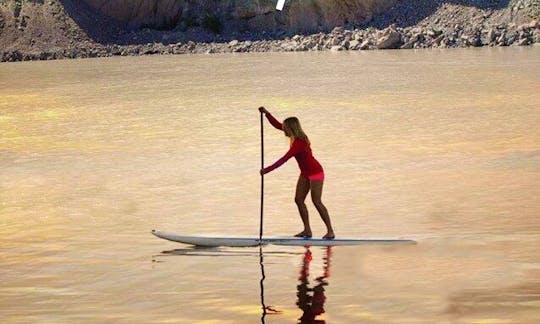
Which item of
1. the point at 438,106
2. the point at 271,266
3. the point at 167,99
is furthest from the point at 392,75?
the point at 271,266

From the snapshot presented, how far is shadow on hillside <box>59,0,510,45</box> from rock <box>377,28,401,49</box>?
7.74 meters

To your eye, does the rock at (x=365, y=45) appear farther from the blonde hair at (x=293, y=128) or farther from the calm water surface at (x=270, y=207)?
the blonde hair at (x=293, y=128)

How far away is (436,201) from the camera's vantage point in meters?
20.1

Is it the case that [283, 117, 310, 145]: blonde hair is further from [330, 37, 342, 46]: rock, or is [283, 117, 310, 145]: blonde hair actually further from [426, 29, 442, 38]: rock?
[330, 37, 342, 46]: rock

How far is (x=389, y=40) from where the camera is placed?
88.9m

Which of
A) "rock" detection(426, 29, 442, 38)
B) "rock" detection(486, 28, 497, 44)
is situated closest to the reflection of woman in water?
"rock" detection(486, 28, 497, 44)

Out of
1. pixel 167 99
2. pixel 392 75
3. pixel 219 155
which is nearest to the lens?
pixel 219 155

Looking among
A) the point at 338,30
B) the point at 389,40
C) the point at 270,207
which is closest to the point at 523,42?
the point at 389,40

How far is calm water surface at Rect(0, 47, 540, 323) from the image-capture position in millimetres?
13305

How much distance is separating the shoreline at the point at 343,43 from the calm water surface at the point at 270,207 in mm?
40987

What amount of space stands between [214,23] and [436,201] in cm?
8419

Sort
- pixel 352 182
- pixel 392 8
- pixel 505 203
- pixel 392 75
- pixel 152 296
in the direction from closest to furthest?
pixel 152 296
pixel 505 203
pixel 352 182
pixel 392 75
pixel 392 8

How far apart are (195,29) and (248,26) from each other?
4489 millimetres

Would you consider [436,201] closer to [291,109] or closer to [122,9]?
[291,109]
